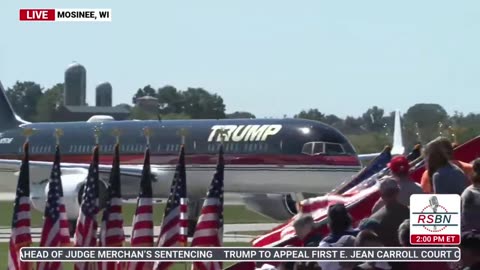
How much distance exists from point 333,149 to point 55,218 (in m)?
20.0

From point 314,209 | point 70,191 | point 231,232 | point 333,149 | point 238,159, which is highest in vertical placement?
point 333,149

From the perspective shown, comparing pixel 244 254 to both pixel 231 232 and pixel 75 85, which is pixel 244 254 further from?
pixel 75 85

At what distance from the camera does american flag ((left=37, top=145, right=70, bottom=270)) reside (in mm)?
12312

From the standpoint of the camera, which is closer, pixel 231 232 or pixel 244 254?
pixel 244 254

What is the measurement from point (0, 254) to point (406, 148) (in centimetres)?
819

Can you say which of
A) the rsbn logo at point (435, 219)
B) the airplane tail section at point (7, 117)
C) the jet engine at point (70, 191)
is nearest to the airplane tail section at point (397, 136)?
the jet engine at point (70, 191)

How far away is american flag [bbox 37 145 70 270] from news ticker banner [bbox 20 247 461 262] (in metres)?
1.35

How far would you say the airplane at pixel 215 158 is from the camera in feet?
105

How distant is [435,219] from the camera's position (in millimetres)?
9156

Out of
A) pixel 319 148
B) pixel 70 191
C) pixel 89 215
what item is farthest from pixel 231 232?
pixel 89 215

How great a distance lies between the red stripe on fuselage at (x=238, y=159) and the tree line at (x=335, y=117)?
148cm

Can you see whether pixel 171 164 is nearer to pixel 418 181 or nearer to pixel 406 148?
pixel 406 148

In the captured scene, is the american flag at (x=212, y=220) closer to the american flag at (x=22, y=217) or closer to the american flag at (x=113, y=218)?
the american flag at (x=113, y=218)

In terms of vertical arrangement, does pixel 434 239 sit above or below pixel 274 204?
above
